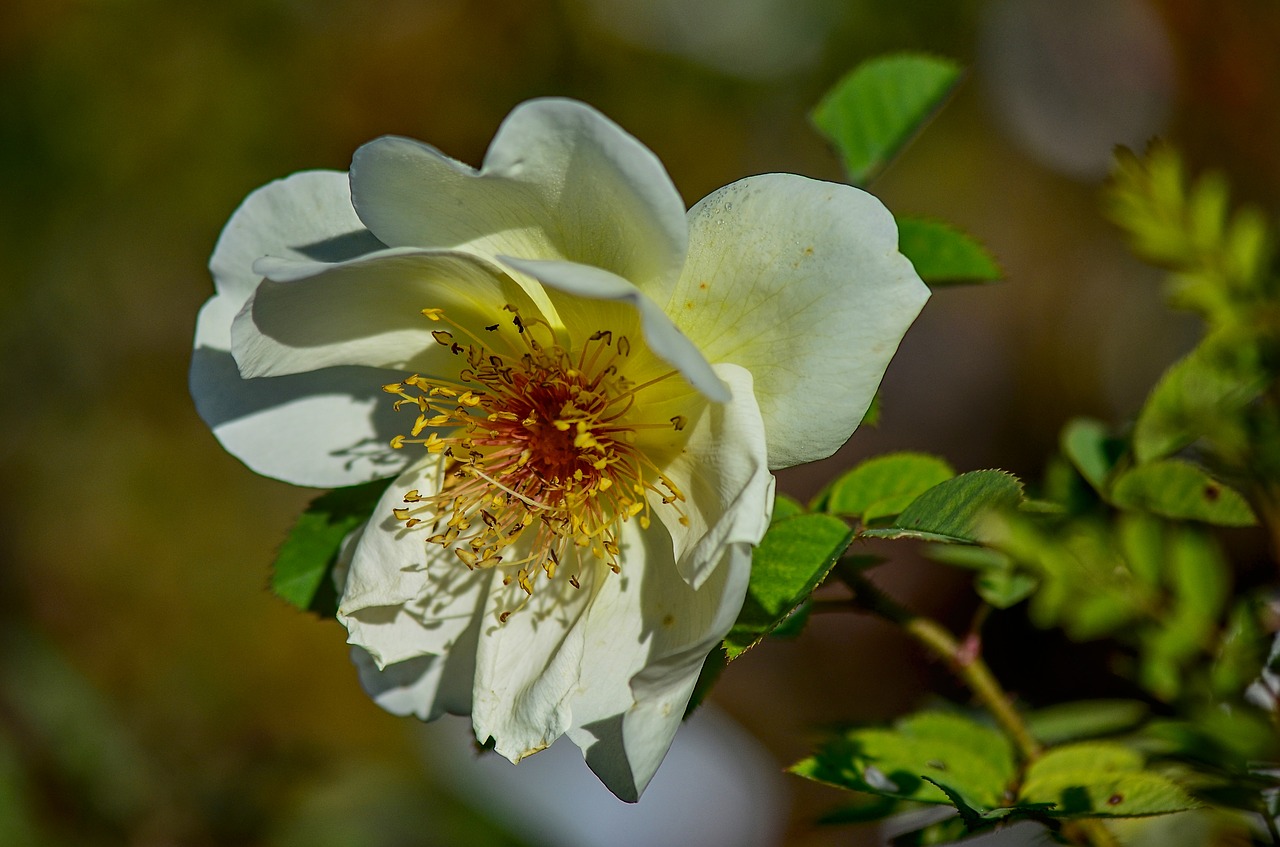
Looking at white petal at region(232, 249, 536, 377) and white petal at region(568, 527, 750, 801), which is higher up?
white petal at region(232, 249, 536, 377)

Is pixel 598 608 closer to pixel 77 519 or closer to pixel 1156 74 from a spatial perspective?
pixel 77 519

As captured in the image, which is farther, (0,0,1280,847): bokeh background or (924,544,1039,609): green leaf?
(0,0,1280,847): bokeh background

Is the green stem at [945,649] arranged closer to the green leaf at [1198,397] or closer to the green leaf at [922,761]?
the green leaf at [922,761]

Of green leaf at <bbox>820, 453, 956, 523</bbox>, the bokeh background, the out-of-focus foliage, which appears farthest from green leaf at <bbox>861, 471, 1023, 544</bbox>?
the bokeh background

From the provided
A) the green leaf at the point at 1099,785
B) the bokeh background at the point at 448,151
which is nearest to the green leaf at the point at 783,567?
the green leaf at the point at 1099,785

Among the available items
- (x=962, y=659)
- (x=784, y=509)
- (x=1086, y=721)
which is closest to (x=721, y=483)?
(x=784, y=509)

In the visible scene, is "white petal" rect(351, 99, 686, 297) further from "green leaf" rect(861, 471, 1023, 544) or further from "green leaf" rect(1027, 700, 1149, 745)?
"green leaf" rect(1027, 700, 1149, 745)
